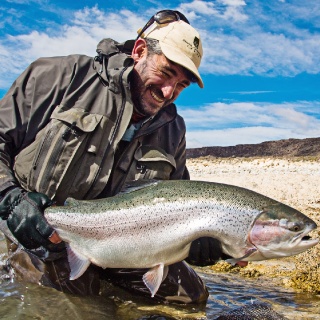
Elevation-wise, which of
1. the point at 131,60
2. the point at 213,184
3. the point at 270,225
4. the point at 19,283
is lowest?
the point at 19,283

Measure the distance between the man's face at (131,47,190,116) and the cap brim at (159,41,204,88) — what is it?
76mm

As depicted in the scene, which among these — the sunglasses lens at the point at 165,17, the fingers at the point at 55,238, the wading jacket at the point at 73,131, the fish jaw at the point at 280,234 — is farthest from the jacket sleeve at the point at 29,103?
the fish jaw at the point at 280,234

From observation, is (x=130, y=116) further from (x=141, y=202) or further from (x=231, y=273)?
(x=231, y=273)

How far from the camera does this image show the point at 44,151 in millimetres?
4141

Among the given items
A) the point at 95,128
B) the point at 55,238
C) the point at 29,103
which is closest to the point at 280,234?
the point at 55,238

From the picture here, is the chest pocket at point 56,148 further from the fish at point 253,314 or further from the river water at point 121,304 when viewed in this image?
the fish at point 253,314

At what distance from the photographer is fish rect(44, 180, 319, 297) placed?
334 cm

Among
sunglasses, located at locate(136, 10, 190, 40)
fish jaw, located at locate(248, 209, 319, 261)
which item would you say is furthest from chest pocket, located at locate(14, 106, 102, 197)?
fish jaw, located at locate(248, 209, 319, 261)

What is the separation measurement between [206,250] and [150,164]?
1.19 m

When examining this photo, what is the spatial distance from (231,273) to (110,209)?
115 inches

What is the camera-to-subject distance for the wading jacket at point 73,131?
416cm

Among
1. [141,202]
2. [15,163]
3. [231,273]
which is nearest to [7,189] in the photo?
[15,163]

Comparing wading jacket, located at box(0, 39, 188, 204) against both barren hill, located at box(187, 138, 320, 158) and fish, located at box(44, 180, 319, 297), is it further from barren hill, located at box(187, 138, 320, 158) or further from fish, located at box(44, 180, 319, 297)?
barren hill, located at box(187, 138, 320, 158)

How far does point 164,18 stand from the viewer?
469cm
